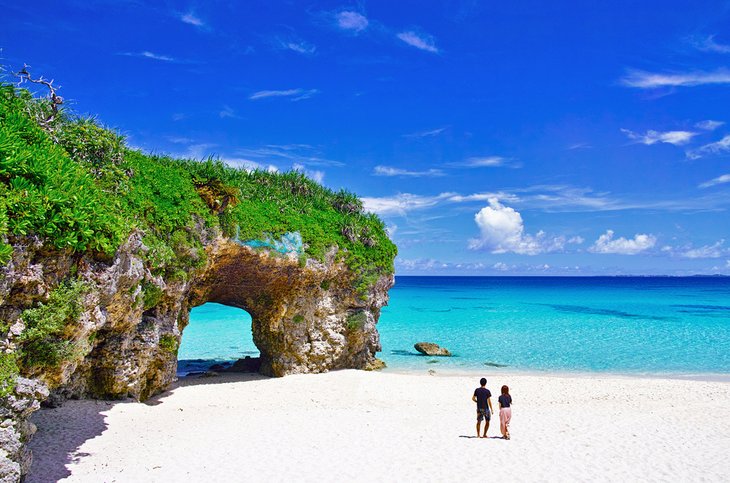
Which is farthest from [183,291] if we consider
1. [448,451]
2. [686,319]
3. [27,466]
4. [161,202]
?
[686,319]

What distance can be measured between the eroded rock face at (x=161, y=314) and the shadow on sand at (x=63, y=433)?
0.56m

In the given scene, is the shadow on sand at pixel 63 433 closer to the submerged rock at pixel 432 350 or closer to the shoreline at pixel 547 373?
the shoreline at pixel 547 373

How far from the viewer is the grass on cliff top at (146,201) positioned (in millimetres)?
8375

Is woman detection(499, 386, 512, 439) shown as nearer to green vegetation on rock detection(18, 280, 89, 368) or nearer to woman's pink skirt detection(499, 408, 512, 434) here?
woman's pink skirt detection(499, 408, 512, 434)

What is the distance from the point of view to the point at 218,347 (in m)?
34.5

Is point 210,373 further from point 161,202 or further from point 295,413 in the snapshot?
point 161,202

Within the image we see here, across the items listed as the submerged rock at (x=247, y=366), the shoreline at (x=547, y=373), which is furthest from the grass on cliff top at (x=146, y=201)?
the submerged rock at (x=247, y=366)

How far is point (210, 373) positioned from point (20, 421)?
15.0m

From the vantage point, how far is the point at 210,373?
22.7m

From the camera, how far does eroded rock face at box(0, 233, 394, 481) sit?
27.1 ft

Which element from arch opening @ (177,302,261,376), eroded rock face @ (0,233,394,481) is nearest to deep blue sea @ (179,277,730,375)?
arch opening @ (177,302,261,376)

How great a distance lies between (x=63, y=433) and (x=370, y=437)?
7710 mm

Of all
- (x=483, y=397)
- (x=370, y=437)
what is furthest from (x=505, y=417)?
(x=370, y=437)

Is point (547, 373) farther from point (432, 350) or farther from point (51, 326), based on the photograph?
point (51, 326)
